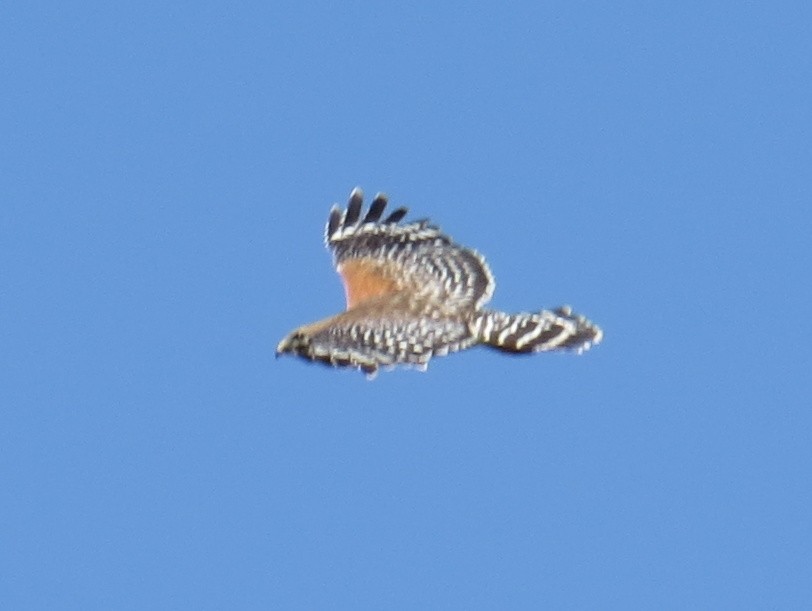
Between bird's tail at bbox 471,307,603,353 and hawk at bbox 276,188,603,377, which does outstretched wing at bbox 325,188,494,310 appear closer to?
hawk at bbox 276,188,603,377

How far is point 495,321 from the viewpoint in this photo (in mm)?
18234

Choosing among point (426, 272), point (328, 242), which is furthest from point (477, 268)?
point (328, 242)

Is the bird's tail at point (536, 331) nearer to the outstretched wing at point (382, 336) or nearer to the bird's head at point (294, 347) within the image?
the outstretched wing at point (382, 336)

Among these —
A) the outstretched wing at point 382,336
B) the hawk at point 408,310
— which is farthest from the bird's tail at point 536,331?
the outstretched wing at point 382,336

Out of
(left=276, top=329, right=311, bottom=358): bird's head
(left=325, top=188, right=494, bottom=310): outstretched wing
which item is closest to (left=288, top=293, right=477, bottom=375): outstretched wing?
(left=276, top=329, right=311, bottom=358): bird's head

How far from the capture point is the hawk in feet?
57.1

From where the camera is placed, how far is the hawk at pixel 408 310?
17391 millimetres

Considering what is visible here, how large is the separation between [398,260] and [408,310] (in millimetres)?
1235

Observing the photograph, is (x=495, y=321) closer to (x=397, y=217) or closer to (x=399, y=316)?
(x=399, y=316)

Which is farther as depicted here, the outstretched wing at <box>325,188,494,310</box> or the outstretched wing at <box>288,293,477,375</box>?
the outstretched wing at <box>325,188,494,310</box>

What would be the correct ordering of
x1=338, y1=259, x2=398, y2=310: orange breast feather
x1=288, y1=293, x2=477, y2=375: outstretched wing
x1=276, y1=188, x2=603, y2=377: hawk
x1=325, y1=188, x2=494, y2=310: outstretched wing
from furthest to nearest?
1. x1=338, y1=259, x2=398, y2=310: orange breast feather
2. x1=325, y1=188, x2=494, y2=310: outstretched wing
3. x1=276, y1=188, x2=603, y2=377: hawk
4. x1=288, y1=293, x2=477, y2=375: outstretched wing

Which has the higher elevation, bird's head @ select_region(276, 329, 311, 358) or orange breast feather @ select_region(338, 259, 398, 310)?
orange breast feather @ select_region(338, 259, 398, 310)

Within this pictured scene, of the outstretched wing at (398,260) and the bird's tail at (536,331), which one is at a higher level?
the outstretched wing at (398,260)

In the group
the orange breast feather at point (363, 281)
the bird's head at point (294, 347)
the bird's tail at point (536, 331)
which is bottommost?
the bird's head at point (294, 347)
